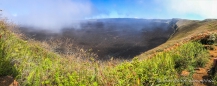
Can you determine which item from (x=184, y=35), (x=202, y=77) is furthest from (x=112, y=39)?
(x=202, y=77)

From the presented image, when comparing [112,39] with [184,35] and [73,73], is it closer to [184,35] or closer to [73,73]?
[184,35]

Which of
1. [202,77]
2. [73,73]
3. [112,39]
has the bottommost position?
[112,39]

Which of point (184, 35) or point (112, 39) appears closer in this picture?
point (184, 35)

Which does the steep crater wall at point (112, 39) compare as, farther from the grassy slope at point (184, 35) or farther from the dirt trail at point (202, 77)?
the dirt trail at point (202, 77)

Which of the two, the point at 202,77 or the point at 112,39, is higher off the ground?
the point at 202,77

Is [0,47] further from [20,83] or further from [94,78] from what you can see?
[94,78]

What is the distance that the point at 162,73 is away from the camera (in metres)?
7.46

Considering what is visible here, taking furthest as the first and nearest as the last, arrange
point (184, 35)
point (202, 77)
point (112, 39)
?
point (112, 39) → point (184, 35) → point (202, 77)

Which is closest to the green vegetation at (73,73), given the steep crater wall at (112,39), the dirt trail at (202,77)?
the dirt trail at (202,77)

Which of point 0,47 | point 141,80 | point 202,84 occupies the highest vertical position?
point 0,47

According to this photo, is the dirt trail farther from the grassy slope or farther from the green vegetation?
the grassy slope

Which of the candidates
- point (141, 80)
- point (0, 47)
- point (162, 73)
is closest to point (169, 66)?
point (162, 73)

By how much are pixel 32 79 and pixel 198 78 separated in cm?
591

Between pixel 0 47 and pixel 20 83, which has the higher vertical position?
pixel 0 47
